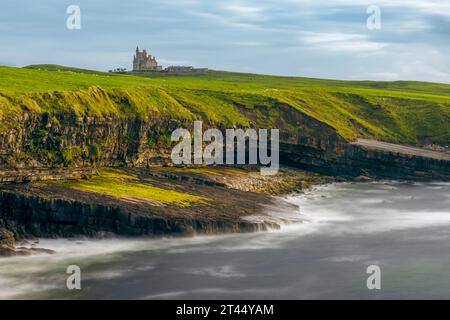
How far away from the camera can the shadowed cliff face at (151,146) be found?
9206 centimetres

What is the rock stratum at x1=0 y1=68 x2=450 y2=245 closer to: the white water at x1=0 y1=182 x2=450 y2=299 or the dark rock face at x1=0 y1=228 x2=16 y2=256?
the dark rock face at x1=0 y1=228 x2=16 y2=256

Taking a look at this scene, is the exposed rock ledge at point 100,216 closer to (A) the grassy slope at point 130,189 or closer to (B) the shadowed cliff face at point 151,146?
(A) the grassy slope at point 130,189

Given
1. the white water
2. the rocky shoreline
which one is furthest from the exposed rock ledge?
the white water

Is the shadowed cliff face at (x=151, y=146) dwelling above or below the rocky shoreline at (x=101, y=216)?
above

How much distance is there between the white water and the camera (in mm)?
62750

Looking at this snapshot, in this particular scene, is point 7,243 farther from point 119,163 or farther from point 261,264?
point 119,163

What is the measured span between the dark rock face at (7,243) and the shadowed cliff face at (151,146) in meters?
11.9

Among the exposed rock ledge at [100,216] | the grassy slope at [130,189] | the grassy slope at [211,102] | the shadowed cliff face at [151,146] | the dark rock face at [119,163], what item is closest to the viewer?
the exposed rock ledge at [100,216]

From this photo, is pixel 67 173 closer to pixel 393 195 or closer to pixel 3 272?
pixel 3 272

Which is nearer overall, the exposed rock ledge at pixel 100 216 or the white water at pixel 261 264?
the white water at pixel 261 264

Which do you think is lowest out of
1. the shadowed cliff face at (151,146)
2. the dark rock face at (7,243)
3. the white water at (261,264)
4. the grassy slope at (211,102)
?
the white water at (261,264)

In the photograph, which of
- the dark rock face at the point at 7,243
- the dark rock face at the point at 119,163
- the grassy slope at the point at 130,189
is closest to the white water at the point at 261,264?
the dark rock face at the point at 7,243
